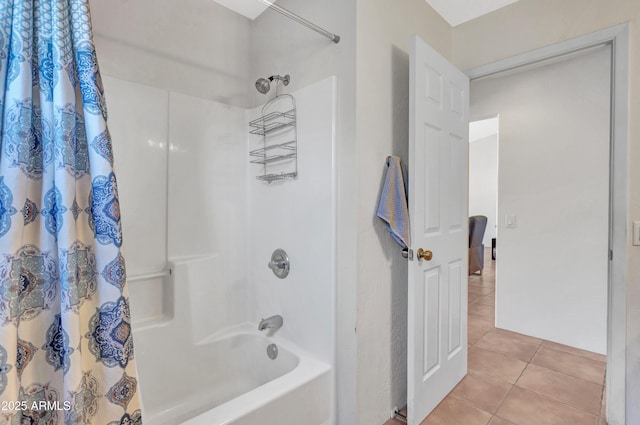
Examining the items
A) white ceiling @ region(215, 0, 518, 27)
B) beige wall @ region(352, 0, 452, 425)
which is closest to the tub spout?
beige wall @ region(352, 0, 452, 425)

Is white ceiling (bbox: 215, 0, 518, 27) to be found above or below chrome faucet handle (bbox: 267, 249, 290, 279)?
above

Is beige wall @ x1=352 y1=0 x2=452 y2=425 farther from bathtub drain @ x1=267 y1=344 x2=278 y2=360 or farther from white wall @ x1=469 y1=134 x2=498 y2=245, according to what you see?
white wall @ x1=469 y1=134 x2=498 y2=245

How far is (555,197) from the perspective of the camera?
2.62 metres

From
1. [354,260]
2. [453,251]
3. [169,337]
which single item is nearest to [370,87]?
[354,260]

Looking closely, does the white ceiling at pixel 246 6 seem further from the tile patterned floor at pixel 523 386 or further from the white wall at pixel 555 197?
the tile patterned floor at pixel 523 386

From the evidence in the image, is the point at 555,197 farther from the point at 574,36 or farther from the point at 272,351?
the point at 272,351

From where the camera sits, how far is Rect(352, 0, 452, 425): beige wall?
1.52 metres

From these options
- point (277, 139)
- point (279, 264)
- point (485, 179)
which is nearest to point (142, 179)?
point (277, 139)

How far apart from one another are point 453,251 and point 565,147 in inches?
61.9

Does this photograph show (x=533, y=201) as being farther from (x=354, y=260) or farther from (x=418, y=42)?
(x=354, y=260)

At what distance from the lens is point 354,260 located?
1511 mm

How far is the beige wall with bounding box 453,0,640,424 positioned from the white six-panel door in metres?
0.29

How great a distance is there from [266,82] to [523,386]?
2.51 metres

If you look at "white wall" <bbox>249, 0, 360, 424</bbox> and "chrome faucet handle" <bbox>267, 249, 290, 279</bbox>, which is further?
"chrome faucet handle" <bbox>267, 249, 290, 279</bbox>
